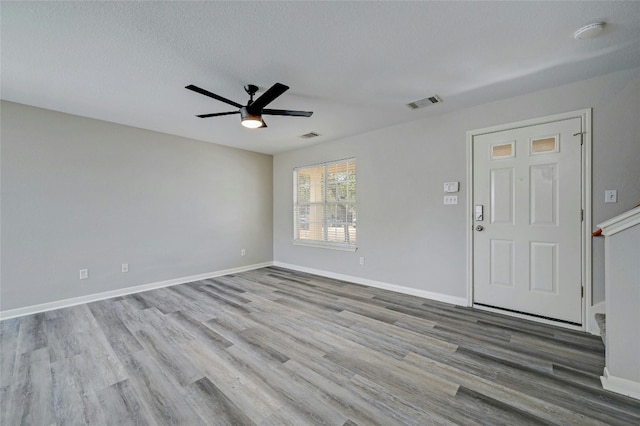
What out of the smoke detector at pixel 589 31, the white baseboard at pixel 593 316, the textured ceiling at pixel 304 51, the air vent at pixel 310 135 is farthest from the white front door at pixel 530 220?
the air vent at pixel 310 135

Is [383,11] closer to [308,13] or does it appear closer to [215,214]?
[308,13]

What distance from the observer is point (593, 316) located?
2584 millimetres

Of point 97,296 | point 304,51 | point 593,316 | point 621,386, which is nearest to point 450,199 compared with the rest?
point 593,316

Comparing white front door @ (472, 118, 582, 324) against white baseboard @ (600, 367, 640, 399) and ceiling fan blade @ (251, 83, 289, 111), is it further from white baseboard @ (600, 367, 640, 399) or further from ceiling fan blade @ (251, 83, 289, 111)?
ceiling fan blade @ (251, 83, 289, 111)

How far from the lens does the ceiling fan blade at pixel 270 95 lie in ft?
7.28

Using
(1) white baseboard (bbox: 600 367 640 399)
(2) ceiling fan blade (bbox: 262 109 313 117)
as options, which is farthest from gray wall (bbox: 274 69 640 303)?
(2) ceiling fan blade (bbox: 262 109 313 117)

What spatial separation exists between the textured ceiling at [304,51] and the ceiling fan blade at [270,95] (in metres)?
0.27

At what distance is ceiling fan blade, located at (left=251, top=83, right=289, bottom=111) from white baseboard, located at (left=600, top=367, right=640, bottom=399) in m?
3.21

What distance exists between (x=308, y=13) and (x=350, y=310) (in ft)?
9.86

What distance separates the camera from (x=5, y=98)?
304 cm

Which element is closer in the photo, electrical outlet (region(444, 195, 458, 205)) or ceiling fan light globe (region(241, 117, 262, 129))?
ceiling fan light globe (region(241, 117, 262, 129))

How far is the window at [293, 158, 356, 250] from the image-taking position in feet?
15.4

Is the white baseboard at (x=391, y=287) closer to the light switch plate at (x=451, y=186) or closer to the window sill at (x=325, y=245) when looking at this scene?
the window sill at (x=325, y=245)

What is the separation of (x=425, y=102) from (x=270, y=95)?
6.38 feet
